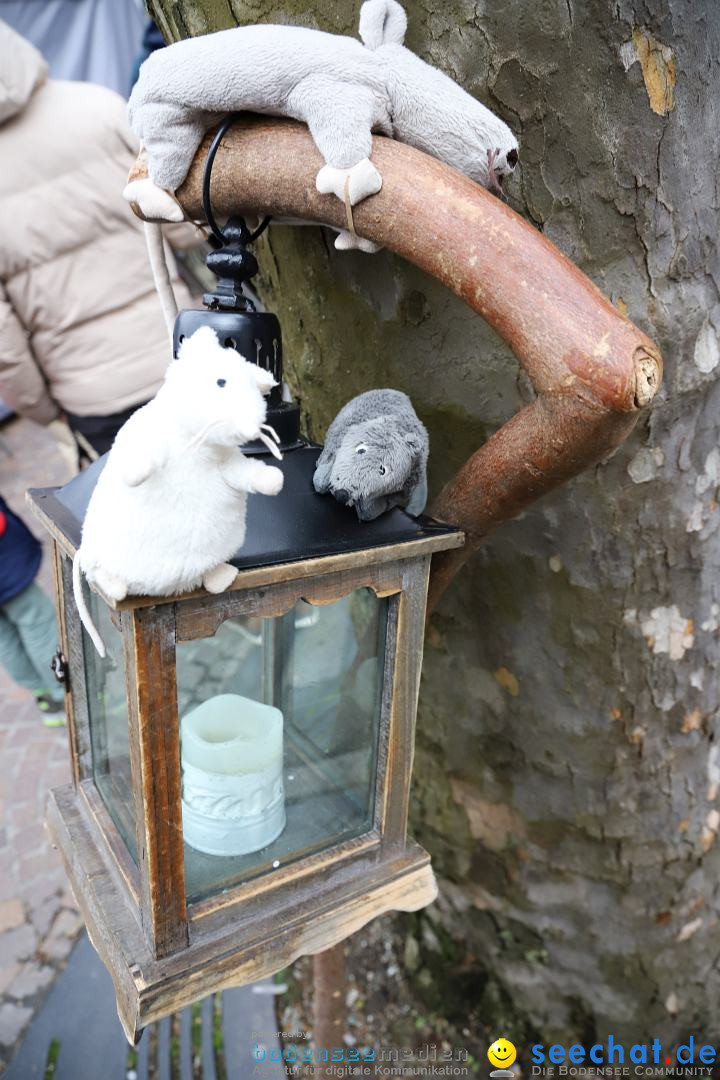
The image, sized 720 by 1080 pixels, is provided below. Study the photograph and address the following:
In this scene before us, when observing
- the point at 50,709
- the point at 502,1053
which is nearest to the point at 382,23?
the point at 502,1053

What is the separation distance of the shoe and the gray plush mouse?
2.74 m

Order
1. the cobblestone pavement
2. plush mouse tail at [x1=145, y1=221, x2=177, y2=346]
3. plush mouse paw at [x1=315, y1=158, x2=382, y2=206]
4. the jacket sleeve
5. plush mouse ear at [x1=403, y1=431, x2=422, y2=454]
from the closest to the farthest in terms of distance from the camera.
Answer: plush mouse paw at [x1=315, y1=158, x2=382, y2=206] < plush mouse ear at [x1=403, y1=431, x2=422, y2=454] < plush mouse tail at [x1=145, y1=221, x2=177, y2=346] < the cobblestone pavement < the jacket sleeve

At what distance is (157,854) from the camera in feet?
2.78

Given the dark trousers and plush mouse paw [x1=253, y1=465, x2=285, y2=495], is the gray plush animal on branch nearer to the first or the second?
plush mouse paw [x1=253, y1=465, x2=285, y2=495]

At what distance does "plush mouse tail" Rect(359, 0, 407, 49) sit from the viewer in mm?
892

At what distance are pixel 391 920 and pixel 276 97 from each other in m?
2.17

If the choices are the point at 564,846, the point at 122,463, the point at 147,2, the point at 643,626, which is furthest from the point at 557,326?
the point at 564,846

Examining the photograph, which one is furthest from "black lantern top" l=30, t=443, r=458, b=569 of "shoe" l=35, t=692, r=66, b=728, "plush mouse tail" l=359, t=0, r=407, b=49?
"shoe" l=35, t=692, r=66, b=728

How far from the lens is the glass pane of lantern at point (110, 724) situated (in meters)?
0.96

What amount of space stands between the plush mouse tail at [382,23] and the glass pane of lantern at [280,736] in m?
0.70

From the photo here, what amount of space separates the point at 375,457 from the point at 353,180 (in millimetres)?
308

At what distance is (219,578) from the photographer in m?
0.73

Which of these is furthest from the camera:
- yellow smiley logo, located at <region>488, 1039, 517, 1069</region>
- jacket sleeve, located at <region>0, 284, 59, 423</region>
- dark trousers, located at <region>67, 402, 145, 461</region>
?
dark trousers, located at <region>67, 402, 145, 461</region>

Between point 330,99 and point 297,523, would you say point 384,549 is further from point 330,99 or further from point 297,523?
point 330,99
